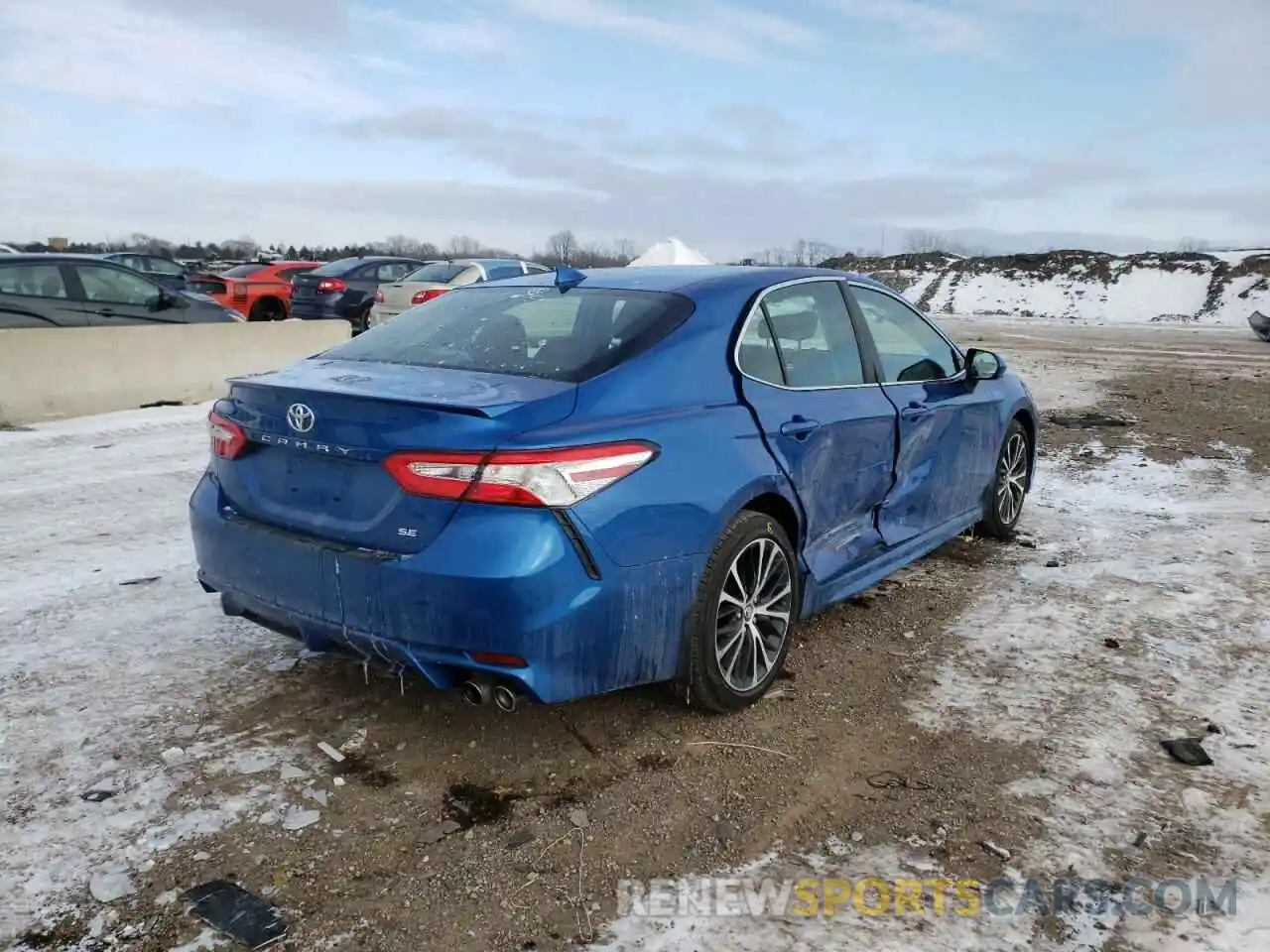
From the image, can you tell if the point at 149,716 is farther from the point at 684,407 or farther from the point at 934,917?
the point at 934,917

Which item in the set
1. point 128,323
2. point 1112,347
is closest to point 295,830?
point 128,323

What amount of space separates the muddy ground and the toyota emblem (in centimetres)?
109

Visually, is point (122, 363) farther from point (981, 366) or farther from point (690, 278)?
point (981, 366)

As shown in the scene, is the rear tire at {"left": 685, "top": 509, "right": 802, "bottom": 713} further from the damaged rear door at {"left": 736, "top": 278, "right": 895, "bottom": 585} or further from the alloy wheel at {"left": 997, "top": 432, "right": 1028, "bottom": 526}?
the alloy wheel at {"left": 997, "top": 432, "right": 1028, "bottom": 526}

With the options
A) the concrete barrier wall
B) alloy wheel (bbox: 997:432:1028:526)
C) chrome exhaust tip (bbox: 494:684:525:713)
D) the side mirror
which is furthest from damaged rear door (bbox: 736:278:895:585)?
the concrete barrier wall

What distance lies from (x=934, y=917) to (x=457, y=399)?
1.93 m

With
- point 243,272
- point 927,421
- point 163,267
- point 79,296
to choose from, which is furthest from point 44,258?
point 163,267

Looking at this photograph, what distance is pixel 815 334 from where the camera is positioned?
4.15 metres

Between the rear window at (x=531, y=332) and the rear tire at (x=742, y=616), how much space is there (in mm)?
743

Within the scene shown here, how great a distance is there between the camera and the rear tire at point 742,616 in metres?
3.32

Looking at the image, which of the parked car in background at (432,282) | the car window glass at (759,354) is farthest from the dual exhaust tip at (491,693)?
the parked car in background at (432,282)

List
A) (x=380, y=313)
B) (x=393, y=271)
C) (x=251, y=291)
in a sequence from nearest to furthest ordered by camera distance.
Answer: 1. (x=380, y=313)
2. (x=251, y=291)
3. (x=393, y=271)

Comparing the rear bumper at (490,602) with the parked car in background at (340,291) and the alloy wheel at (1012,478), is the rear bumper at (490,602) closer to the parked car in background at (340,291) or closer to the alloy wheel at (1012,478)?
the alloy wheel at (1012,478)

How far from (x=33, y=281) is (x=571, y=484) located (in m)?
9.71
